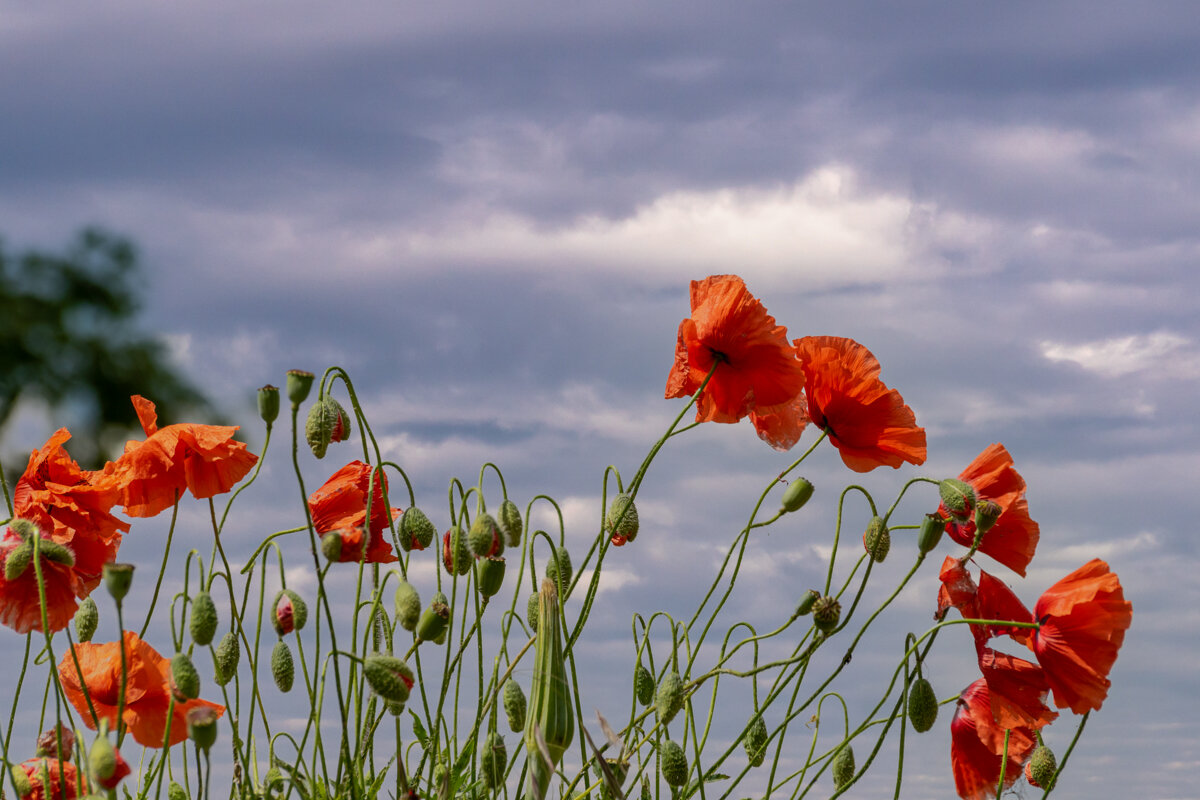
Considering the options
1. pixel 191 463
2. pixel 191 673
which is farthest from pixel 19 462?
pixel 191 673

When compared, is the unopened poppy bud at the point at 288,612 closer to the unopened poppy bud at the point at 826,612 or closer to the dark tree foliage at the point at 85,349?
the unopened poppy bud at the point at 826,612

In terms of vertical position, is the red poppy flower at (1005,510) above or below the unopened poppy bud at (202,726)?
above

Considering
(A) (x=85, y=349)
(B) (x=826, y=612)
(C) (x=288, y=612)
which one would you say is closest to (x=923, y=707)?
(B) (x=826, y=612)

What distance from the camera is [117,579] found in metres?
1.24

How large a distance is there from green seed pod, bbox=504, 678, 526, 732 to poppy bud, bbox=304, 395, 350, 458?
16.4 inches

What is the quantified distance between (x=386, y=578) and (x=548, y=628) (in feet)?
2.11

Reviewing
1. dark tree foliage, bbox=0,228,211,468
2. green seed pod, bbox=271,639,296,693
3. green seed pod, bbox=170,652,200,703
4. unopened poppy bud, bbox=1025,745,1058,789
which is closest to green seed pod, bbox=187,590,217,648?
green seed pod, bbox=170,652,200,703

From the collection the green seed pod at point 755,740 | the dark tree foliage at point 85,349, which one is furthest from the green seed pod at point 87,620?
the dark tree foliage at point 85,349

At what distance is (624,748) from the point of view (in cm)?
188

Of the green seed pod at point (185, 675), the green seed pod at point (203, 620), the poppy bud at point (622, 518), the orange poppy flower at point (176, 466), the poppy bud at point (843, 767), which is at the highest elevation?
the orange poppy flower at point (176, 466)

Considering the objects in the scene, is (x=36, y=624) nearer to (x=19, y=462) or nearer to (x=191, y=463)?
(x=191, y=463)

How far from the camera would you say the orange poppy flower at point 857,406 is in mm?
1887

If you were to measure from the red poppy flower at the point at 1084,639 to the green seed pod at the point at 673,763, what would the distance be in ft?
1.78

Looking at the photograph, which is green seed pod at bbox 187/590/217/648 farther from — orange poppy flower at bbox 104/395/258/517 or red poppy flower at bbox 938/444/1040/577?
red poppy flower at bbox 938/444/1040/577
